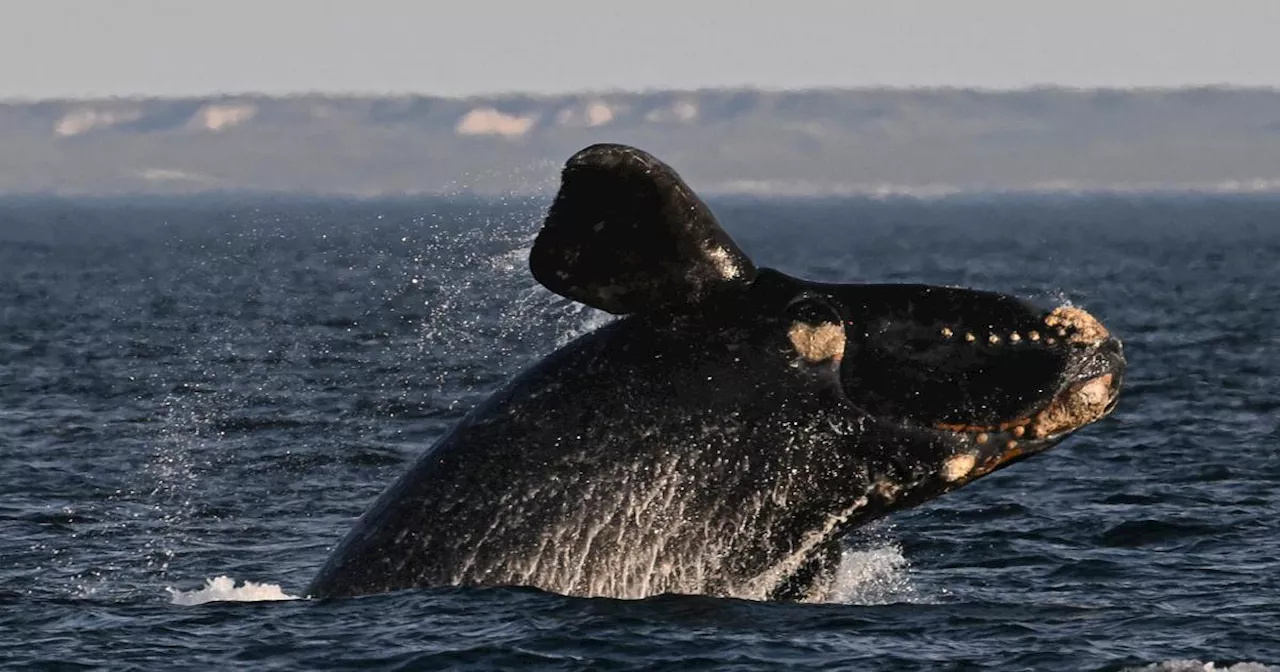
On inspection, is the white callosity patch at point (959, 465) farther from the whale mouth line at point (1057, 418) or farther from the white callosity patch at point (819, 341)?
the white callosity patch at point (819, 341)

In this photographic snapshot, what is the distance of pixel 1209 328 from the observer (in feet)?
191

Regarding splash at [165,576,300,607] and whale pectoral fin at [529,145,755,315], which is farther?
splash at [165,576,300,607]

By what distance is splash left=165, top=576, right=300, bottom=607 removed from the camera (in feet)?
56.0

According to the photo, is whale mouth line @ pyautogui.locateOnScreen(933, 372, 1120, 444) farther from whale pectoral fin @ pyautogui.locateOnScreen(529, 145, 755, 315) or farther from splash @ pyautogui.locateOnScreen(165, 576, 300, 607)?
splash @ pyautogui.locateOnScreen(165, 576, 300, 607)

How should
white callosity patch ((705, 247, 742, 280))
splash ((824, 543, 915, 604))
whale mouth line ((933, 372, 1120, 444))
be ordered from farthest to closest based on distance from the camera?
splash ((824, 543, 915, 604))
white callosity patch ((705, 247, 742, 280))
whale mouth line ((933, 372, 1120, 444))

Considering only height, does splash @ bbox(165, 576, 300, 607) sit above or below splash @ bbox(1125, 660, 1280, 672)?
below

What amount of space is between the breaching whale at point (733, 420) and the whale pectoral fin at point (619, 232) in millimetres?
21

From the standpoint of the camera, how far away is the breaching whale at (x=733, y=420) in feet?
43.7

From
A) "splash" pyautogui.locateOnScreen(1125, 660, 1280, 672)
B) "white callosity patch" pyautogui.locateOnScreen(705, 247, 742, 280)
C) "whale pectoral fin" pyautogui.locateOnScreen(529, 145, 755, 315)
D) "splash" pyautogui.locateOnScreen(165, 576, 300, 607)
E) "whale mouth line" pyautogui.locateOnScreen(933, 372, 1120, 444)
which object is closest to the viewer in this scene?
"whale pectoral fin" pyautogui.locateOnScreen(529, 145, 755, 315)

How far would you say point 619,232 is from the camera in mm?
13031

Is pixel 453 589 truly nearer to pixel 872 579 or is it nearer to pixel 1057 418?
pixel 1057 418

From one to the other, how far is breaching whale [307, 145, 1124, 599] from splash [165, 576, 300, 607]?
3.82m

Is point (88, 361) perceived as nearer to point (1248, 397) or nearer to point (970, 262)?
point (1248, 397)

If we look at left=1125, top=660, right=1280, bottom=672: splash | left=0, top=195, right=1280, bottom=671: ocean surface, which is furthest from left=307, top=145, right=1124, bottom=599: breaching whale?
left=1125, top=660, right=1280, bottom=672: splash
